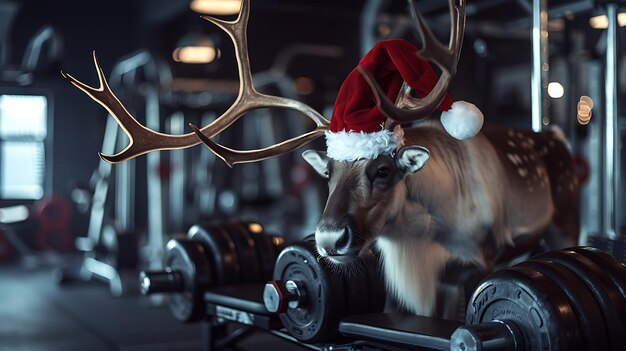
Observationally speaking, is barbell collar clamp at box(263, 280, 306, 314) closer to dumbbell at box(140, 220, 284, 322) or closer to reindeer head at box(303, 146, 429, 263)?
reindeer head at box(303, 146, 429, 263)

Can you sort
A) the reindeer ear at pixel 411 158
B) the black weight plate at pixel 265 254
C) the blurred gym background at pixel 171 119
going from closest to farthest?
the reindeer ear at pixel 411 158 → the black weight plate at pixel 265 254 → the blurred gym background at pixel 171 119

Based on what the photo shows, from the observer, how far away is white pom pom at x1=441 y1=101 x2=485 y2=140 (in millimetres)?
1718

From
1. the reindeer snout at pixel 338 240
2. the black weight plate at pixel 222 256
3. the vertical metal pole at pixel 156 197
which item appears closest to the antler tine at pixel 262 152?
the reindeer snout at pixel 338 240

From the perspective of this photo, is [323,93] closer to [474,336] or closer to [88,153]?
[88,153]

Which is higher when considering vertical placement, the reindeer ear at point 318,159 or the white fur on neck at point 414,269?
the reindeer ear at point 318,159

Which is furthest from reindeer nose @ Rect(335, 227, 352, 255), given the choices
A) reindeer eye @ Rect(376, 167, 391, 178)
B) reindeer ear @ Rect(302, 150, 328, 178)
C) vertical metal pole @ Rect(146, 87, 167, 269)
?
vertical metal pole @ Rect(146, 87, 167, 269)

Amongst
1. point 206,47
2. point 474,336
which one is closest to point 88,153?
point 206,47

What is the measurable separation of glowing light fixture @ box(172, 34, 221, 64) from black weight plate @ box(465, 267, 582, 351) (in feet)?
14.8

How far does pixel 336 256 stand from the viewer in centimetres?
162

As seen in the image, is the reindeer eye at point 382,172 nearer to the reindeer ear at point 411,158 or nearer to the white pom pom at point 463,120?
the reindeer ear at point 411,158

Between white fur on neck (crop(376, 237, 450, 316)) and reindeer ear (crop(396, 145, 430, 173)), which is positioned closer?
reindeer ear (crop(396, 145, 430, 173))

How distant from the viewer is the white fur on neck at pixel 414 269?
6.05 ft

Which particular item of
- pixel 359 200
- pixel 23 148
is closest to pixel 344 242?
pixel 359 200

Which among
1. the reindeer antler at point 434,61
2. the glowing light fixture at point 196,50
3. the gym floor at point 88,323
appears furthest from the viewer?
the glowing light fixture at point 196,50
